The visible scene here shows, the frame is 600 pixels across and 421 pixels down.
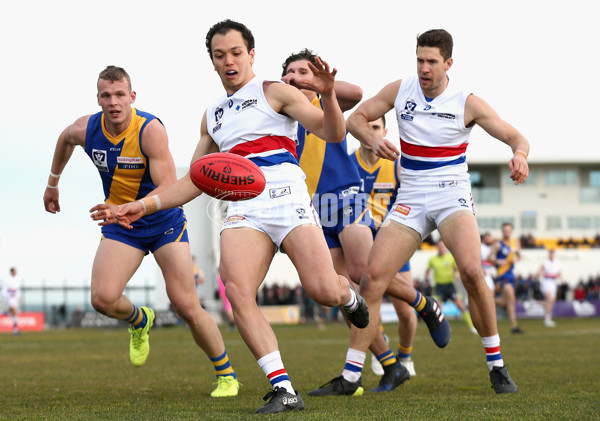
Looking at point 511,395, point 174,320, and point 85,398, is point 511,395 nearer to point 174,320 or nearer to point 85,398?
point 85,398

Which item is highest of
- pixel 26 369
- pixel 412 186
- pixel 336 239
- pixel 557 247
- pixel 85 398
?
pixel 412 186

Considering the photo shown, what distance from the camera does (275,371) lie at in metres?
5.50

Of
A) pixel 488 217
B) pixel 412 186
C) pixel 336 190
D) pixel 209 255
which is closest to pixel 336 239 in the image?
pixel 336 190

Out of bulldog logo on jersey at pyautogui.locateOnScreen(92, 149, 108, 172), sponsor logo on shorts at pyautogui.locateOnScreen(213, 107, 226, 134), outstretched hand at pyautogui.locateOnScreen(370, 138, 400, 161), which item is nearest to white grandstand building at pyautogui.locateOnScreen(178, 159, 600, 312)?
bulldog logo on jersey at pyautogui.locateOnScreen(92, 149, 108, 172)

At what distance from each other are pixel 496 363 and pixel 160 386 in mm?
3228

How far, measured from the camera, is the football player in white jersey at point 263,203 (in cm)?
554

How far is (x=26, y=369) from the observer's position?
10742mm

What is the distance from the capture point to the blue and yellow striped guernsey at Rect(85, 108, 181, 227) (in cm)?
711

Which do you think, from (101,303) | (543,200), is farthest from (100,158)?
(543,200)

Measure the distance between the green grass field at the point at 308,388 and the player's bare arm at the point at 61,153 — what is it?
1.78 meters

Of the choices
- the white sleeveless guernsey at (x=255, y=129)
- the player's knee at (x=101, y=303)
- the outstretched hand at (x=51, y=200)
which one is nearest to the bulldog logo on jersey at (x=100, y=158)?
the outstretched hand at (x=51, y=200)

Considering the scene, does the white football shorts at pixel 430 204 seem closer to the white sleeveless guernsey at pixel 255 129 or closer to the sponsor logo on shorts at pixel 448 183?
the sponsor logo on shorts at pixel 448 183

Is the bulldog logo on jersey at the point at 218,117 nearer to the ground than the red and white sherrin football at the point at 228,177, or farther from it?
farther from it

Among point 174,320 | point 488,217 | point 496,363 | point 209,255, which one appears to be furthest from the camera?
point 488,217
